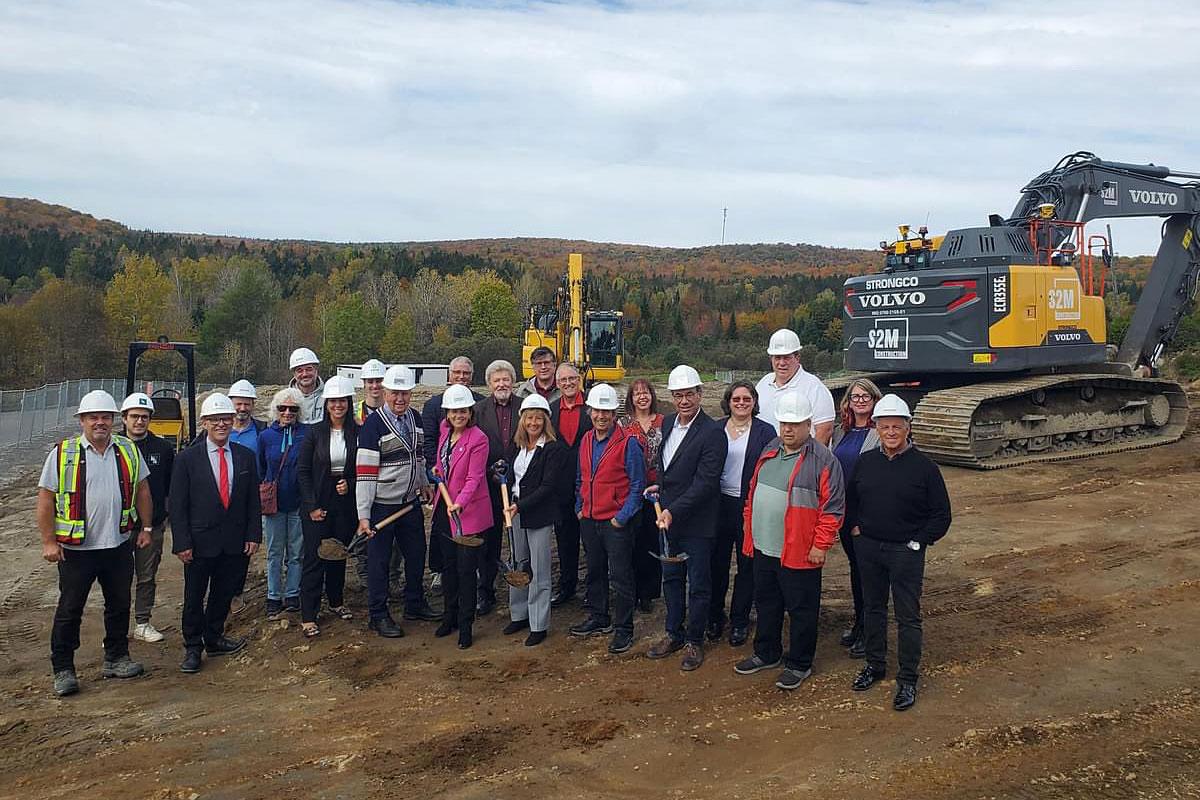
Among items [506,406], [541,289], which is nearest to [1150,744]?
[506,406]

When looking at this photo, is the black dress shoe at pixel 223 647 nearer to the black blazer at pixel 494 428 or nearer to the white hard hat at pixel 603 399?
the black blazer at pixel 494 428

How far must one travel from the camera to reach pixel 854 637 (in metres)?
5.81

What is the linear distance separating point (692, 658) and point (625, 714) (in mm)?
773

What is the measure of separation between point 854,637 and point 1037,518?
490 cm

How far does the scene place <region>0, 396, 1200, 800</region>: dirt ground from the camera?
416cm

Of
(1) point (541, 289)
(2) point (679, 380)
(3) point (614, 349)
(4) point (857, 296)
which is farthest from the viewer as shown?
(1) point (541, 289)

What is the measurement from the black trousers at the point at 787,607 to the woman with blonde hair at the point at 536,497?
1422 millimetres

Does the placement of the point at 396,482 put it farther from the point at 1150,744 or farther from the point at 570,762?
the point at 1150,744

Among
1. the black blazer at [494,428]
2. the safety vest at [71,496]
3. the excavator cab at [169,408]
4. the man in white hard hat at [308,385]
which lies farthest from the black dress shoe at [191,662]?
the excavator cab at [169,408]

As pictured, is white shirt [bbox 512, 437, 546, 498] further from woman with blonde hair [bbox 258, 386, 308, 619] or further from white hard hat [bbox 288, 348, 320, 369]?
white hard hat [bbox 288, 348, 320, 369]

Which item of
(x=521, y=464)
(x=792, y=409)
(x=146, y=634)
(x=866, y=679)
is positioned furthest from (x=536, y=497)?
(x=146, y=634)

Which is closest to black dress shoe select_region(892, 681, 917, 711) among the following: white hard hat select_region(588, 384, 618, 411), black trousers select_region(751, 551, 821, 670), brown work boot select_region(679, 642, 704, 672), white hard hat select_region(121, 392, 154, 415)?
black trousers select_region(751, 551, 821, 670)

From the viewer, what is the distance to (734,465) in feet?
18.9

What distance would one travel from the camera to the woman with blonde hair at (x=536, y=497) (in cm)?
599
